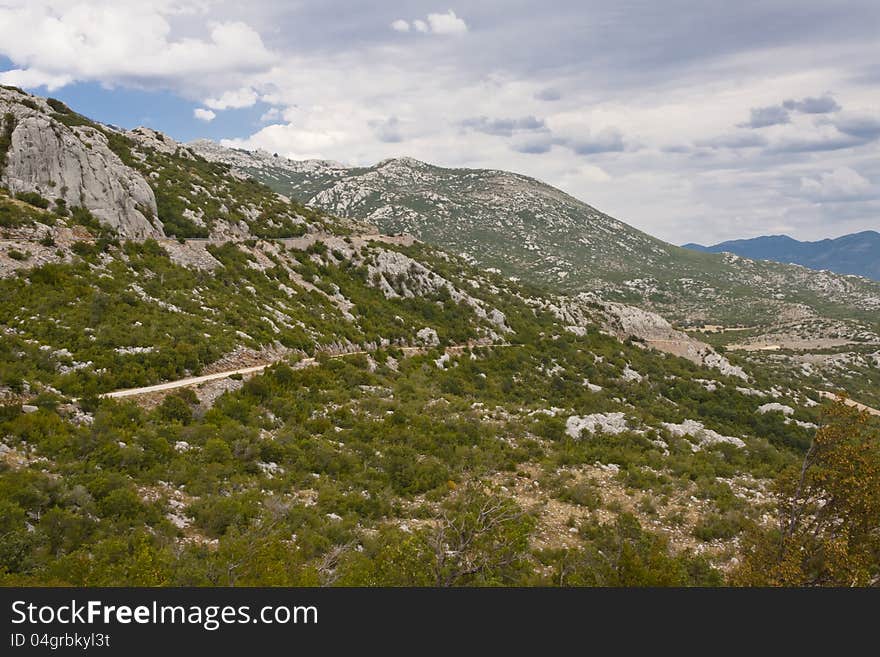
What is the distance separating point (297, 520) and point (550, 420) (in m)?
17.5

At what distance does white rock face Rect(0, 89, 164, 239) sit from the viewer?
3388cm

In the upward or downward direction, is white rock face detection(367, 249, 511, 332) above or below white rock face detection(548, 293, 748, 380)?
above

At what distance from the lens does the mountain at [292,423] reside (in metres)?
11.6

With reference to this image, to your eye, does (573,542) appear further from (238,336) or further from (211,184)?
(211,184)

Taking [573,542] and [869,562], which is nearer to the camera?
[869,562]

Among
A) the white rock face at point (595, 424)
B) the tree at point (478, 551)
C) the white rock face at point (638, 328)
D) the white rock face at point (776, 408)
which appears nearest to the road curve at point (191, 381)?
the tree at point (478, 551)

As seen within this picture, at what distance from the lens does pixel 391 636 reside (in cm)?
685

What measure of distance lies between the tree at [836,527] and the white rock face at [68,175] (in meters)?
41.1

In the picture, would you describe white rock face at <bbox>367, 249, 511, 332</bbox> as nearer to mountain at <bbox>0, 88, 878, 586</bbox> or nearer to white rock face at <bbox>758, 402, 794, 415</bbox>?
mountain at <bbox>0, 88, 878, 586</bbox>

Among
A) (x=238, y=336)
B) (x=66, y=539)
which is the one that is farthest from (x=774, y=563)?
(x=238, y=336)

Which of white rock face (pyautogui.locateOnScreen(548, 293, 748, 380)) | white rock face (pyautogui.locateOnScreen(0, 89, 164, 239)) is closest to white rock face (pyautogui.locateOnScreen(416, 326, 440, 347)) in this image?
white rock face (pyautogui.locateOnScreen(548, 293, 748, 380))

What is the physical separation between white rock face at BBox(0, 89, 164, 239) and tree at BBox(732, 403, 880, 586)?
4112 cm

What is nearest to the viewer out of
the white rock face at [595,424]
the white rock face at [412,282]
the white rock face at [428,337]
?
the white rock face at [595,424]

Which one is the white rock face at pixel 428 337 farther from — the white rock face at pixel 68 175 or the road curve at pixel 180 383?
the white rock face at pixel 68 175
